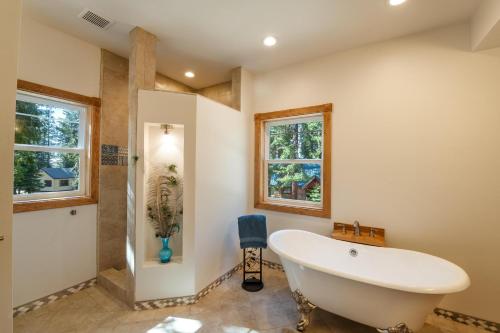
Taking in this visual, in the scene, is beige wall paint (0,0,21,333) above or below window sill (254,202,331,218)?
above

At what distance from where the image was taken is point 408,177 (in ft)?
7.10

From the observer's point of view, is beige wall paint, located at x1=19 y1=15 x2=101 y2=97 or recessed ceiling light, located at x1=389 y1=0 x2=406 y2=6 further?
beige wall paint, located at x1=19 y1=15 x2=101 y2=97

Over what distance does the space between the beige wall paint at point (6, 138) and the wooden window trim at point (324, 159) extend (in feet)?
7.95

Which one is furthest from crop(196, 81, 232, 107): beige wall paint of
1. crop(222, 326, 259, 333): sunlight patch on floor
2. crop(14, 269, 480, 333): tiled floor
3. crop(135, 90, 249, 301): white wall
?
crop(222, 326, 259, 333): sunlight patch on floor

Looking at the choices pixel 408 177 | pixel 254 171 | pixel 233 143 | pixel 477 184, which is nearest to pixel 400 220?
pixel 408 177

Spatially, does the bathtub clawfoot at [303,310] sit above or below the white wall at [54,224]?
below

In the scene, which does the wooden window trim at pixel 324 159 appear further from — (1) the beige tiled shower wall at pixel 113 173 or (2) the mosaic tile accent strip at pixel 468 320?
(1) the beige tiled shower wall at pixel 113 173

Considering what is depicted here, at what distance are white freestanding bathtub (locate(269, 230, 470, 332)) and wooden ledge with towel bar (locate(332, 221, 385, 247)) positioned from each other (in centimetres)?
10

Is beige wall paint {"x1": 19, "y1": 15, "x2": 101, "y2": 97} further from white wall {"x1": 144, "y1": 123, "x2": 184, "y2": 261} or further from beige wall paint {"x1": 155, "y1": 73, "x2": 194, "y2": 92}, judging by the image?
white wall {"x1": 144, "y1": 123, "x2": 184, "y2": 261}

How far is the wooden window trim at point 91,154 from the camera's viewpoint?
200 centimetres

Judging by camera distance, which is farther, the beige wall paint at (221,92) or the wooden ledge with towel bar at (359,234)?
the beige wall paint at (221,92)

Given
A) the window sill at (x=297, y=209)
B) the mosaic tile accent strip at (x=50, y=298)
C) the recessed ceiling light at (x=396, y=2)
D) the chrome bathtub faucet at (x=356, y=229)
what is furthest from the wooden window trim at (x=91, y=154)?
the recessed ceiling light at (x=396, y=2)

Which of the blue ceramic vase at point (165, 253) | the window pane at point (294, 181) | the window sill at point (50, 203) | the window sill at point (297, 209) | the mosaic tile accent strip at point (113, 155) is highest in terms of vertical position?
the mosaic tile accent strip at point (113, 155)

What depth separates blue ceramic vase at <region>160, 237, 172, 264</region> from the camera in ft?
7.25
